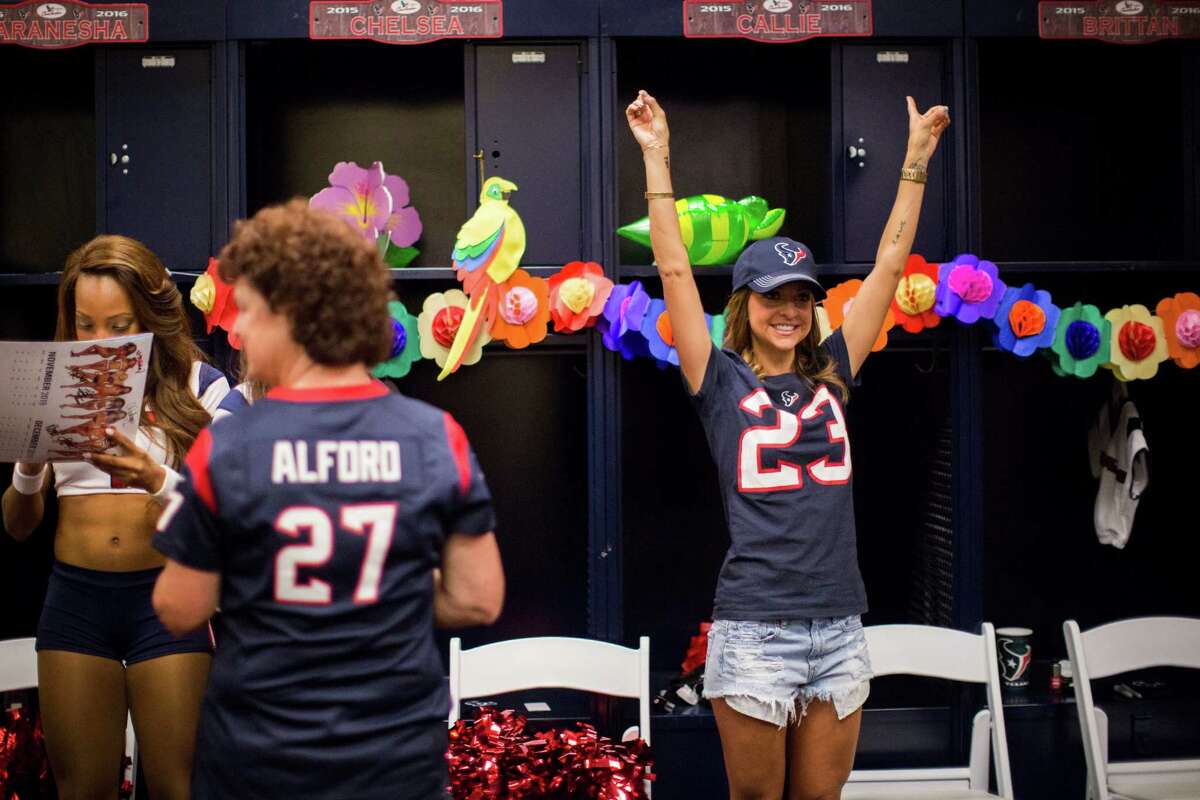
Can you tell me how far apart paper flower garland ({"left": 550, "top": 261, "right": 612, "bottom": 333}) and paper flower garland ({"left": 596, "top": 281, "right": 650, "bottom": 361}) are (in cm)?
3

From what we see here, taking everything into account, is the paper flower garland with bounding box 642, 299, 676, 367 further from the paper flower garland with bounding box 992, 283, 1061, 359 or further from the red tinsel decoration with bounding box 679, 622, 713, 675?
the paper flower garland with bounding box 992, 283, 1061, 359

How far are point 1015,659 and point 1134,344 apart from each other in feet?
3.21

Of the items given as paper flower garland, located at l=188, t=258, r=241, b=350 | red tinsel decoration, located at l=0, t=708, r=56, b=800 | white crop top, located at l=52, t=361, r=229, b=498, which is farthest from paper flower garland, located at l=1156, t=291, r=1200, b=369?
red tinsel decoration, located at l=0, t=708, r=56, b=800

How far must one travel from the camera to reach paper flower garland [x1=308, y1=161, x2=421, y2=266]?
10.6 ft

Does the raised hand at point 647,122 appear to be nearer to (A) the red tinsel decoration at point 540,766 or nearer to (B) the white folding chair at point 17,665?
(A) the red tinsel decoration at point 540,766

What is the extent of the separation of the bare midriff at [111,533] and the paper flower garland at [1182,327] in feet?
8.81

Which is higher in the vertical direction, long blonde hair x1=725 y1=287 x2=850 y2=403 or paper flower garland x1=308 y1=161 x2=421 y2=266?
paper flower garland x1=308 y1=161 x2=421 y2=266

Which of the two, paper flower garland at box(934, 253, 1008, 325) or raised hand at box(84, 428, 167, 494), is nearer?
raised hand at box(84, 428, 167, 494)

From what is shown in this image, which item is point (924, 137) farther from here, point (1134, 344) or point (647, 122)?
point (1134, 344)

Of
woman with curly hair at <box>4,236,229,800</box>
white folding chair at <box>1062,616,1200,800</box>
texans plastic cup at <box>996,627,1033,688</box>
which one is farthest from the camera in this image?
texans plastic cup at <box>996,627,1033,688</box>

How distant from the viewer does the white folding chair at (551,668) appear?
2869 mm

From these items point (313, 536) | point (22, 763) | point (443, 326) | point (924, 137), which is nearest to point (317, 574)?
point (313, 536)

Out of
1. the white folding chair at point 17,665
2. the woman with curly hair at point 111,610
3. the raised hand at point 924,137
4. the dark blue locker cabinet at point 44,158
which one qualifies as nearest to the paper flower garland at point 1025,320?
the raised hand at point 924,137

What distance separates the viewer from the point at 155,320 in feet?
6.84
